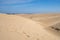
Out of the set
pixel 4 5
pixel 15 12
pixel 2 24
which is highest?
pixel 4 5

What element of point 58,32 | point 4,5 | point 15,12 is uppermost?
point 4,5

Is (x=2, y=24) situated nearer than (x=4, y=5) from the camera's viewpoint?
Yes

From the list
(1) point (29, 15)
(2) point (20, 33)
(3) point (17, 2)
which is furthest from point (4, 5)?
(2) point (20, 33)

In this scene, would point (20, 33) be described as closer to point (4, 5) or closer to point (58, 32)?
point (58, 32)

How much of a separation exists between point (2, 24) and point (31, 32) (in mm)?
744

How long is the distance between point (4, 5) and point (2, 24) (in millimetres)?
3325

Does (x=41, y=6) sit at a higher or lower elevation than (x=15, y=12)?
higher

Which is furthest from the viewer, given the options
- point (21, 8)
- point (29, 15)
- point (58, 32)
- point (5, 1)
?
point (5, 1)

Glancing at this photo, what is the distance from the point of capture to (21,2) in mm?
6398

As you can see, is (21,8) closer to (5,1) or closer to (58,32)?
(5,1)

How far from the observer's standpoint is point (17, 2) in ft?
20.6

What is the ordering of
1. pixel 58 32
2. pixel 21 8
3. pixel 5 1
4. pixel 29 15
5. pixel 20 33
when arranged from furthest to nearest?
pixel 5 1 < pixel 21 8 < pixel 29 15 < pixel 58 32 < pixel 20 33

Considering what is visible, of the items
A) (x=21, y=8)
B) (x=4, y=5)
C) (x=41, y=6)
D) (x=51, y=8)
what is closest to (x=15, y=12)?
(x=21, y=8)

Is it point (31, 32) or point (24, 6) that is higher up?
point (24, 6)
